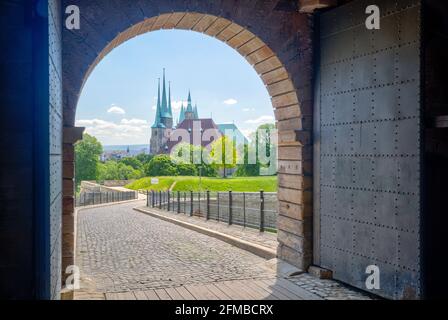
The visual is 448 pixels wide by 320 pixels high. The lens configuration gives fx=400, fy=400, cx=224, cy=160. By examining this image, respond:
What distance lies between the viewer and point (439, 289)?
4812 mm

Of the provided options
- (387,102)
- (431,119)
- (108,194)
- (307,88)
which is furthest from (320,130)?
(108,194)

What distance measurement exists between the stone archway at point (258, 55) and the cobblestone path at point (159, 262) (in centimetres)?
83

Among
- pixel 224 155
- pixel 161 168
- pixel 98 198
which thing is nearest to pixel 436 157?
pixel 98 198

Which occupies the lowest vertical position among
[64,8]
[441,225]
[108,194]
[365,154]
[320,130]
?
[108,194]

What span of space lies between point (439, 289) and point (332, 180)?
1914 millimetres

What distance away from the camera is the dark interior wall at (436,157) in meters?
4.77

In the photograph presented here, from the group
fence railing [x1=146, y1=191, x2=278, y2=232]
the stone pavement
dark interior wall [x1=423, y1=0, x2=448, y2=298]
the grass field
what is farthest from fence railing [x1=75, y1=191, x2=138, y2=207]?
dark interior wall [x1=423, y1=0, x2=448, y2=298]

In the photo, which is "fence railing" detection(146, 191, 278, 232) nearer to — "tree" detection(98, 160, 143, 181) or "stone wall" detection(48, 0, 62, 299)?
"stone wall" detection(48, 0, 62, 299)

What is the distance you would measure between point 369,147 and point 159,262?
163 inches

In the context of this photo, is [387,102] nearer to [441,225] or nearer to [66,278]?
[441,225]

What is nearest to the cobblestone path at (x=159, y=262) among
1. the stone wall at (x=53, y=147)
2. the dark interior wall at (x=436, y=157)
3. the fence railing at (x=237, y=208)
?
the fence railing at (x=237, y=208)

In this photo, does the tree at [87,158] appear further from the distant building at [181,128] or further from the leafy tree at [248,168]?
the distant building at [181,128]

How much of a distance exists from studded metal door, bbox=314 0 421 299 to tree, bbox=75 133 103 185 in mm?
57820

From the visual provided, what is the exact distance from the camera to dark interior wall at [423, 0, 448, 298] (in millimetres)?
4766
